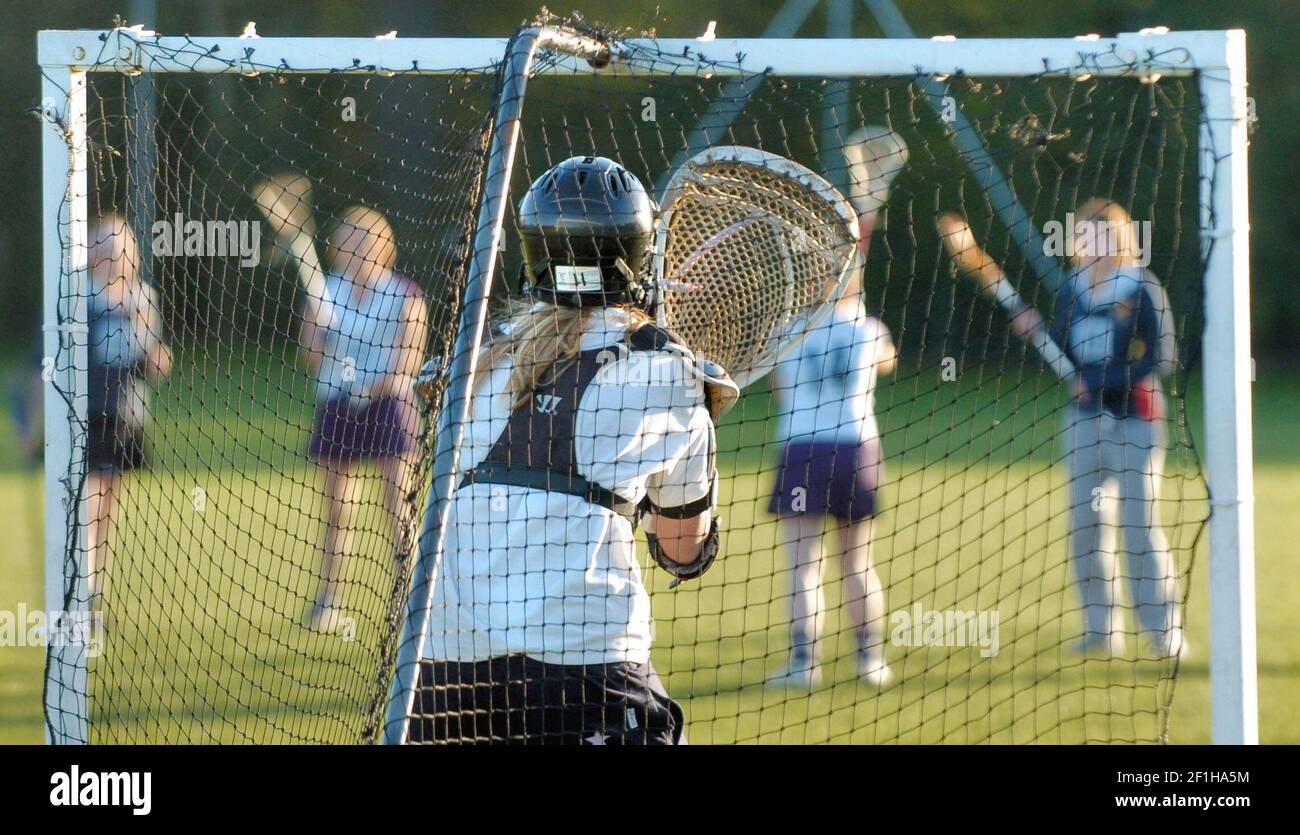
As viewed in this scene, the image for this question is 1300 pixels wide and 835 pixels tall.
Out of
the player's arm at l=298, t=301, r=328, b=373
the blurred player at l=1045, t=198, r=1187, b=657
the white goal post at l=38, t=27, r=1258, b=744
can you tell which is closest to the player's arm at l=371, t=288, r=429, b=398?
the player's arm at l=298, t=301, r=328, b=373

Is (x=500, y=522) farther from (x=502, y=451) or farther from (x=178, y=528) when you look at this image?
(x=178, y=528)

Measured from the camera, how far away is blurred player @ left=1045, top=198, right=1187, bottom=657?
6.37 meters

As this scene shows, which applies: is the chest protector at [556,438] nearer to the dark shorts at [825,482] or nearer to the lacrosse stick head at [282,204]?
the lacrosse stick head at [282,204]

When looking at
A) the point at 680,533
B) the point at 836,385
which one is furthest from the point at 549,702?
the point at 836,385

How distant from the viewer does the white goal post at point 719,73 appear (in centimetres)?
373

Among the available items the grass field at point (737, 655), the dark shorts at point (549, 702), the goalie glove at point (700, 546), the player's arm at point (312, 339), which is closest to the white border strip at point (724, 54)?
the grass field at point (737, 655)

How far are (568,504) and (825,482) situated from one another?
3.44 metres

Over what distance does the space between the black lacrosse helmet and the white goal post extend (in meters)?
0.10

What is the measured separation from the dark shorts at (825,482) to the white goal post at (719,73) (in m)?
2.51

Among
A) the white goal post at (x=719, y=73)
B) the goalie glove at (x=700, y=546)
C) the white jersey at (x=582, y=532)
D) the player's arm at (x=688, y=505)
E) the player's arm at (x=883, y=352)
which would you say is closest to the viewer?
the white jersey at (x=582, y=532)

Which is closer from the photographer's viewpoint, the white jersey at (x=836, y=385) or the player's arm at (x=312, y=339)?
the white jersey at (x=836, y=385)

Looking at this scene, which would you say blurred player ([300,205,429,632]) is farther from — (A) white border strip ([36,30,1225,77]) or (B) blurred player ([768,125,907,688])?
(A) white border strip ([36,30,1225,77])

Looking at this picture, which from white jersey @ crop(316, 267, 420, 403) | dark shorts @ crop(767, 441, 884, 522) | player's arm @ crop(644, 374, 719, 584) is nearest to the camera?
A: player's arm @ crop(644, 374, 719, 584)

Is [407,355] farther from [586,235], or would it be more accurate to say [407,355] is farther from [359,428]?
[586,235]
